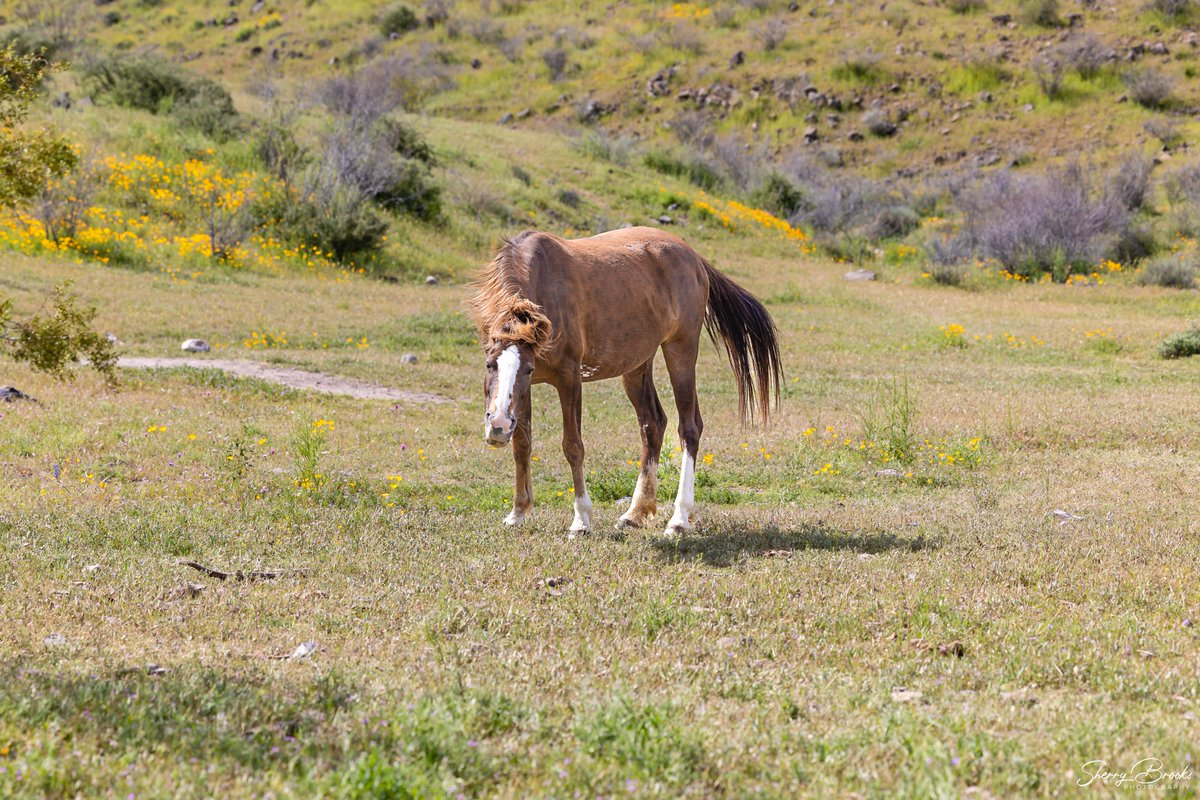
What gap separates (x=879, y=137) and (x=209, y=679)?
148 feet

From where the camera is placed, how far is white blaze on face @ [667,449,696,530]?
8.18m

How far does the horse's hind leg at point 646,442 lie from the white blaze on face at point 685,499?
23cm

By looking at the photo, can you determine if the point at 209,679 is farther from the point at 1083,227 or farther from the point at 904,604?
the point at 1083,227

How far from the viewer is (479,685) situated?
4.20 meters

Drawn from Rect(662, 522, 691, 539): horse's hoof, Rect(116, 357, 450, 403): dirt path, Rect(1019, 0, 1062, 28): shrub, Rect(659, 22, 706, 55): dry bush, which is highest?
Rect(1019, 0, 1062, 28): shrub

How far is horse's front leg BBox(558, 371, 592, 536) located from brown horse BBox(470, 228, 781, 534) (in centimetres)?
1

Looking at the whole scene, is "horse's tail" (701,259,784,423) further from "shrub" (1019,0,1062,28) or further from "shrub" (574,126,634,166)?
"shrub" (1019,0,1062,28)

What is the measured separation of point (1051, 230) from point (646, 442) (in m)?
23.3

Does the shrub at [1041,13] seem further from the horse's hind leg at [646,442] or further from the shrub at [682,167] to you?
the horse's hind leg at [646,442]

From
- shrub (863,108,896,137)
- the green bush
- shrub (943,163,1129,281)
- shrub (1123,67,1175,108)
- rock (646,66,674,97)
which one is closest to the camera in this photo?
the green bush

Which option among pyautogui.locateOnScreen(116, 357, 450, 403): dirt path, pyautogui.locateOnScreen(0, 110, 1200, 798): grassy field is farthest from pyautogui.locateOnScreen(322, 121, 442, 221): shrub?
pyautogui.locateOnScreen(0, 110, 1200, 798): grassy field

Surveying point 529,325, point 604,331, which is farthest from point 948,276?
point 529,325

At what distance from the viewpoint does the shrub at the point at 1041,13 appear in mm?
48156

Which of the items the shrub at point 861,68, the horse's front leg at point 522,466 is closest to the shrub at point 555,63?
the shrub at point 861,68
